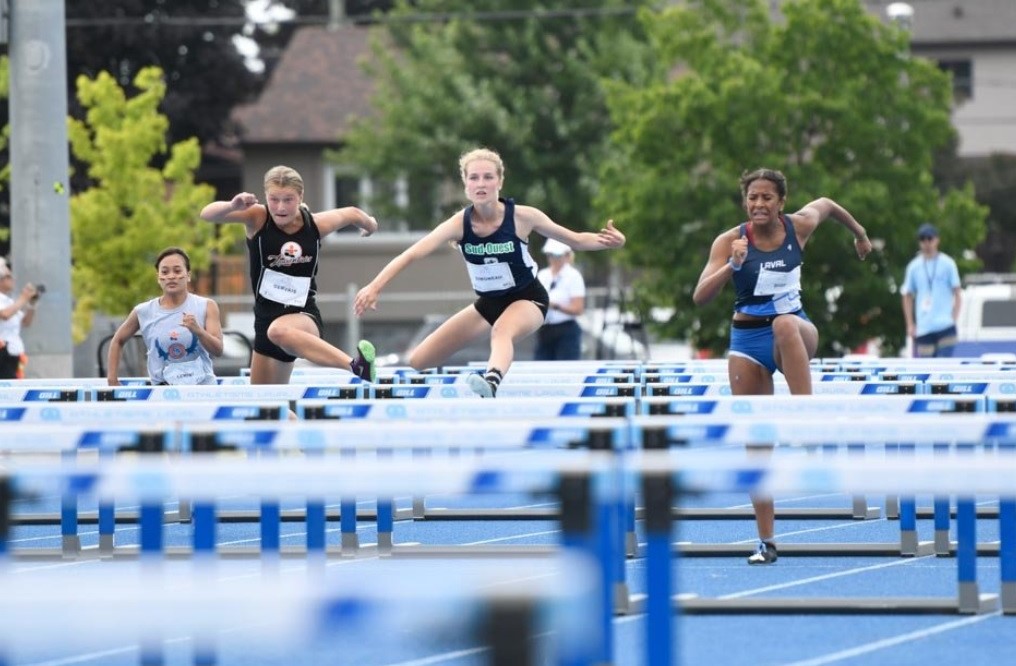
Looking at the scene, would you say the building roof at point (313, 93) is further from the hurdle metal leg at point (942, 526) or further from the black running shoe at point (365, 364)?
the hurdle metal leg at point (942, 526)

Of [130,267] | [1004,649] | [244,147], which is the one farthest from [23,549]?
[244,147]

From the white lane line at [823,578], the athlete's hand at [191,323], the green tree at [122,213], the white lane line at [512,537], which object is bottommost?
the white lane line at [823,578]

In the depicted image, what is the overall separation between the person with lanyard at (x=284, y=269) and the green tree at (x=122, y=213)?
2101 centimetres

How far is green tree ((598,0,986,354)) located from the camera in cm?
2834

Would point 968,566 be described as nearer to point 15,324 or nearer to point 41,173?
point 15,324

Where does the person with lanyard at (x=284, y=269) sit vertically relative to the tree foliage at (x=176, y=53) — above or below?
below

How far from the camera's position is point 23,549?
451 inches

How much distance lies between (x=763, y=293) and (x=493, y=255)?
1.78m

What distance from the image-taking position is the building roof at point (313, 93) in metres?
47.3

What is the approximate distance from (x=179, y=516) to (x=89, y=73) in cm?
3457

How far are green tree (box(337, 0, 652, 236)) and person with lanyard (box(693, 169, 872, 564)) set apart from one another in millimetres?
29395

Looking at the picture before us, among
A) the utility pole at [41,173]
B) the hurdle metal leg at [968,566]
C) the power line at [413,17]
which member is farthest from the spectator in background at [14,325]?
the power line at [413,17]

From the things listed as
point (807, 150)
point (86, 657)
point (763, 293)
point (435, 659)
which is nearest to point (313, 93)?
point (807, 150)

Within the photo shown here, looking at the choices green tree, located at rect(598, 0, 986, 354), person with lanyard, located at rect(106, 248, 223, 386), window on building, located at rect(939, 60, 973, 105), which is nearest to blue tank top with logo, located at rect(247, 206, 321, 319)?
person with lanyard, located at rect(106, 248, 223, 386)
